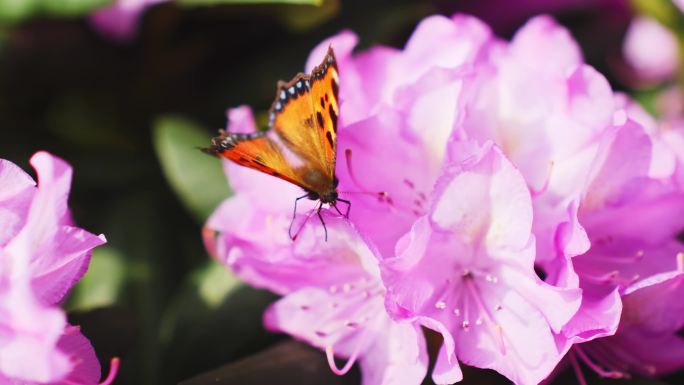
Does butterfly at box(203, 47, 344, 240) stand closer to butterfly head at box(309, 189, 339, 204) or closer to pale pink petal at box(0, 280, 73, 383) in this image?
butterfly head at box(309, 189, 339, 204)

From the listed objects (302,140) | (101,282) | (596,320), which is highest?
(302,140)

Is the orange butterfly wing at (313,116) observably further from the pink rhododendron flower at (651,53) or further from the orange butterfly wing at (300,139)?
the pink rhododendron flower at (651,53)

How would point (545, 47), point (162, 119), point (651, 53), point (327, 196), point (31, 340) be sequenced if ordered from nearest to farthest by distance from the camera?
point (31, 340) < point (327, 196) < point (545, 47) < point (162, 119) < point (651, 53)

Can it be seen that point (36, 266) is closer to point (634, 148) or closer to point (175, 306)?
point (175, 306)

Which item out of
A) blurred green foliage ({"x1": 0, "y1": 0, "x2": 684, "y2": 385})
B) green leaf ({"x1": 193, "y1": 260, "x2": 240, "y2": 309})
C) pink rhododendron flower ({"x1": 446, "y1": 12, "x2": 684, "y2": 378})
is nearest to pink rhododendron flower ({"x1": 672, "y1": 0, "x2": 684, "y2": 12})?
blurred green foliage ({"x1": 0, "y1": 0, "x2": 684, "y2": 385})

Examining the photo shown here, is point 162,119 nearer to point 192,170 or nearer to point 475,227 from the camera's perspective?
point 192,170

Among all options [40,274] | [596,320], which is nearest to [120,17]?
[40,274]
